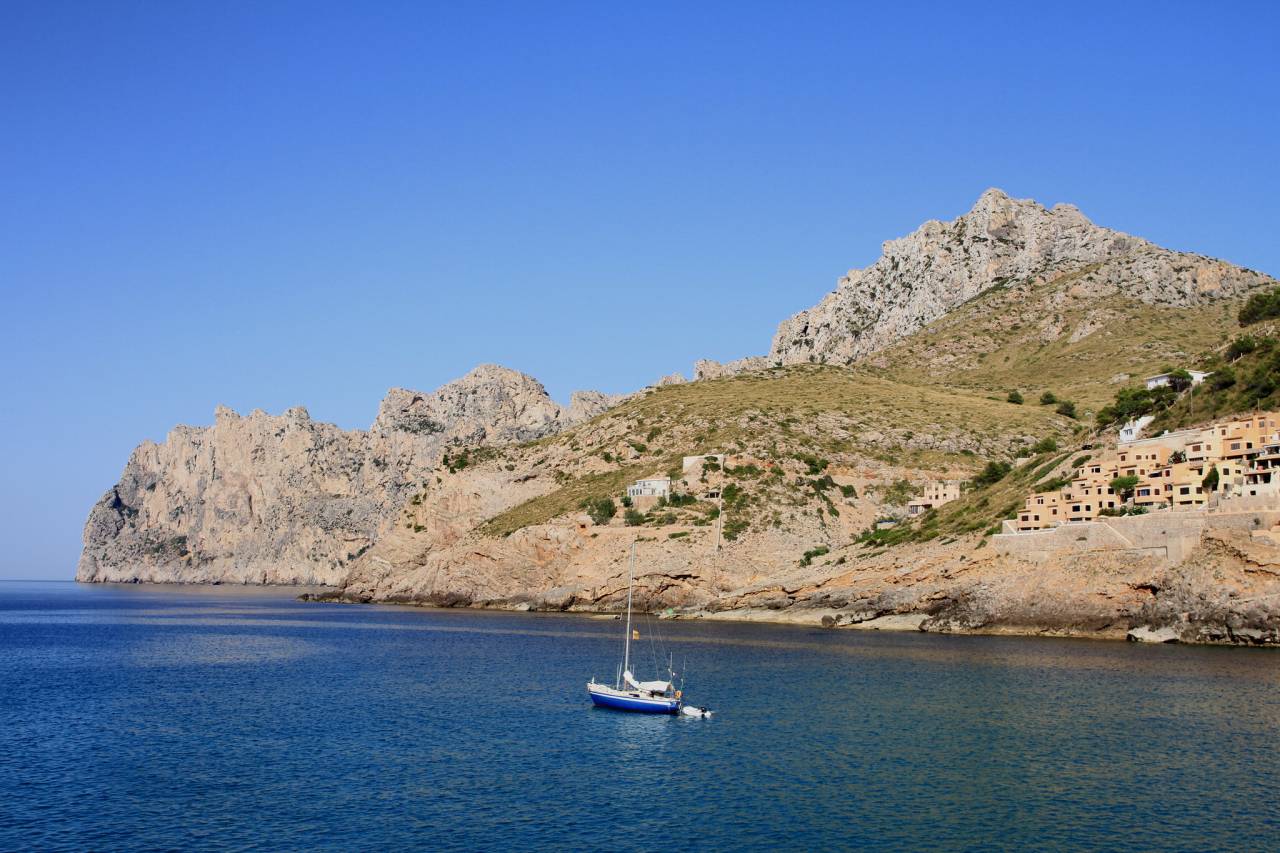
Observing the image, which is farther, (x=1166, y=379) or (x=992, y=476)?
(x=1166, y=379)

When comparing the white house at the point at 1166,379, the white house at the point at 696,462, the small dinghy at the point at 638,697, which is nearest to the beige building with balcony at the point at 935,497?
the white house at the point at 1166,379

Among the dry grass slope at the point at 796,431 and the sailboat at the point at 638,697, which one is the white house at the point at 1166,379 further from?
the sailboat at the point at 638,697

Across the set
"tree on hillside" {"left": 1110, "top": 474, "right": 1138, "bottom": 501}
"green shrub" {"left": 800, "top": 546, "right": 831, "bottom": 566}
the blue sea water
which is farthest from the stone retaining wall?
"green shrub" {"left": 800, "top": 546, "right": 831, "bottom": 566}

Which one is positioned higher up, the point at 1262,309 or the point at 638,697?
the point at 1262,309

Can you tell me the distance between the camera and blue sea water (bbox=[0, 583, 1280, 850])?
36.2 metres

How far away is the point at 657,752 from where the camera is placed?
49406 millimetres

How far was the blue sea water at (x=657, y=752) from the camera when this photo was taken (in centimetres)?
3616

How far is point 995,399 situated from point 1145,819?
15140 cm

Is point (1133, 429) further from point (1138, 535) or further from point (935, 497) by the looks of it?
point (1138, 535)

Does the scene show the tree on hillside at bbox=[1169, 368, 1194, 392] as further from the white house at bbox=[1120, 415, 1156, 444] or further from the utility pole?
the utility pole

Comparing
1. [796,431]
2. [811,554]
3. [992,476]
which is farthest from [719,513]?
[992,476]

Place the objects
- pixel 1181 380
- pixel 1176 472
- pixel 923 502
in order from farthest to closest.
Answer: pixel 923 502 < pixel 1181 380 < pixel 1176 472

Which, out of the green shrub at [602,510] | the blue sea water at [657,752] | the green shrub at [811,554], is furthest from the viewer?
the green shrub at [602,510]

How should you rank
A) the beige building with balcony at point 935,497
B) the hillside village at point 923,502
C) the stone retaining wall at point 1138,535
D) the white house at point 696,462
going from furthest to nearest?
the white house at point 696,462 < the beige building with balcony at point 935,497 < the hillside village at point 923,502 < the stone retaining wall at point 1138,535
